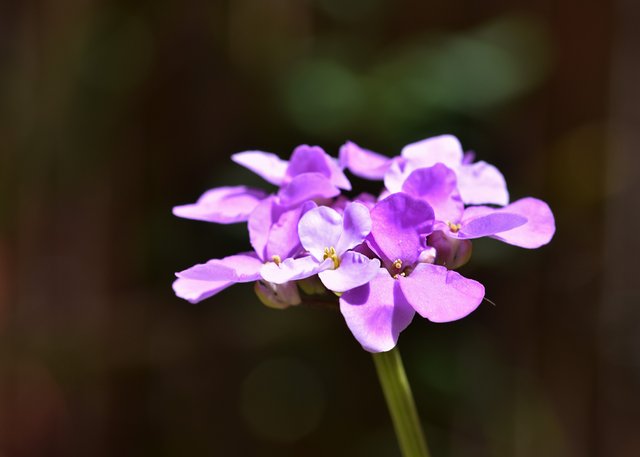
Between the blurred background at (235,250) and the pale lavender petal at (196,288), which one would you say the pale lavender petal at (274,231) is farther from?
the blurred background at (235,250)

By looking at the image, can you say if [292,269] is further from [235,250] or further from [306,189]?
[235,250]

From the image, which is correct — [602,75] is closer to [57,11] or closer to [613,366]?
[613,366]

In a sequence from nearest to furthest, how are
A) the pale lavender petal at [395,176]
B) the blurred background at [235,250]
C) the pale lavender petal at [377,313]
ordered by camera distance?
the pale lavender petal at [377,313] → the pale lavender petal at [395,176] → the blurred background at [235,250]

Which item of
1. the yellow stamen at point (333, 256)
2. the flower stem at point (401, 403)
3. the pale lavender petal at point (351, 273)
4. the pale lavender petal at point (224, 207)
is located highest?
the pale lavender petal at point (224, 207)

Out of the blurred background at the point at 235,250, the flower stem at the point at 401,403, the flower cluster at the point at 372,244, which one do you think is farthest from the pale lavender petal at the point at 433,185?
the blurred background at the point at 235,250

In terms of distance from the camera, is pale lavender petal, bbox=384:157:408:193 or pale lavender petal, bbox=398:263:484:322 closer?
pale lavender petal, bbox=398:263:484:322

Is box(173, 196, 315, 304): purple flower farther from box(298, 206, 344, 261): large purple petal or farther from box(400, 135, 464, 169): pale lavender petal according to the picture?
box(400, 135, 464, 169): pale lavender petal

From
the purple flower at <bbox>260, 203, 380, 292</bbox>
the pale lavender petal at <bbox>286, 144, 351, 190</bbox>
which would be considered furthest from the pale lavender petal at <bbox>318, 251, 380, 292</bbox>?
the pale lavender petal at <bbox>286, 144, 351, 190</bbox>
